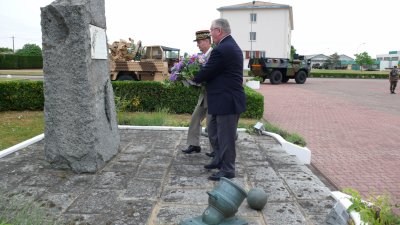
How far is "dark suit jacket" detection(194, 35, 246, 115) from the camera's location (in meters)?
3.89

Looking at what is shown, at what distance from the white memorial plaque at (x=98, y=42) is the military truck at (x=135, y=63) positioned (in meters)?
9.99

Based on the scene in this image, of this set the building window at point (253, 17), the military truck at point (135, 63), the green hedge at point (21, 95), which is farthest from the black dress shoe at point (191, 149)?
the building window at point (253, 17)

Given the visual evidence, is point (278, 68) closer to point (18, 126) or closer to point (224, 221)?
point (18, 126)

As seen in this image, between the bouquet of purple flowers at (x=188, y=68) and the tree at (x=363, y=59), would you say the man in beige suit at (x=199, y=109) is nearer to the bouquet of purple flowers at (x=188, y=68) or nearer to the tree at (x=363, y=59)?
the bouquet of purple flowers at (x=188, y=68)

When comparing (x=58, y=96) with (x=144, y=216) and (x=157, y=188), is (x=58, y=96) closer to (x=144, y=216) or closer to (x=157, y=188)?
(x=157, y=188)

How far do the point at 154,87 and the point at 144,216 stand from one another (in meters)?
7.19

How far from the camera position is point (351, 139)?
736 centimetres

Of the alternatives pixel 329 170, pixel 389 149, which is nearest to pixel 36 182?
pixel 329 170

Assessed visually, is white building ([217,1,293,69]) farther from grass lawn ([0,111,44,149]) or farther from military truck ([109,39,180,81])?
grass lawn ([0,111,44,149])

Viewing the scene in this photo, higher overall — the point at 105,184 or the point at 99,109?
the point at 99,109

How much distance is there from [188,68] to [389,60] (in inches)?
3227

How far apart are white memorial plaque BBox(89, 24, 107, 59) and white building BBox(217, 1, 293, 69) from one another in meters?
41.4

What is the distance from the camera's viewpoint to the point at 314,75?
123 ft

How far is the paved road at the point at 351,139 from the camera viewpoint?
4820 mm
